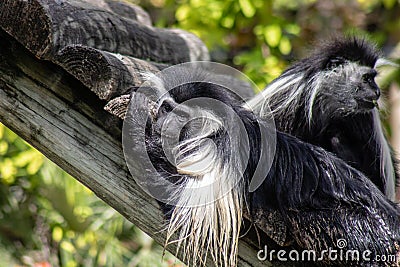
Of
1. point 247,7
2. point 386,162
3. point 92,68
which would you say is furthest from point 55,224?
point 92,68

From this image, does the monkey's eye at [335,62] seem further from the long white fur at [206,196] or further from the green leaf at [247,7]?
the green leaf at [247,7]

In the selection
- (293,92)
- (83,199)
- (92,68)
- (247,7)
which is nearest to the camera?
(92,68)

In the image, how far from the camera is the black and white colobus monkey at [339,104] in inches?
90.4

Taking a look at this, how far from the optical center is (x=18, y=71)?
188cm

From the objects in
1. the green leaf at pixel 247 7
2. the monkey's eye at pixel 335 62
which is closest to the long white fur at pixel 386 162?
the monkey's eye at pixel 335 62

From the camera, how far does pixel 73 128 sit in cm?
187

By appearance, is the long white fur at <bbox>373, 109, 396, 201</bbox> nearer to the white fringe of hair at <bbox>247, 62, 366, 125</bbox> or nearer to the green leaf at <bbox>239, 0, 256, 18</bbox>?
the white fringe of hair at <bbox>247, 62, 366, 125</bbox>

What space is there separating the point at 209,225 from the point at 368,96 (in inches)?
38.2

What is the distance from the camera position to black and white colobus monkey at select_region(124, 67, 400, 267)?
165cm

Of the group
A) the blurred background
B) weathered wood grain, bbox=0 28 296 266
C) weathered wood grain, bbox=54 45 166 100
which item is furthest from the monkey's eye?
the blurred background

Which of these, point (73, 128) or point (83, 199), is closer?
point (73, 128)

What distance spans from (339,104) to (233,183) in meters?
0.87

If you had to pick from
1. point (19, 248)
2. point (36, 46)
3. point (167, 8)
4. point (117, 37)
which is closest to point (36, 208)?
point (19, 248)

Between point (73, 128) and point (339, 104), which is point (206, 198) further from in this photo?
point (339, 104)
